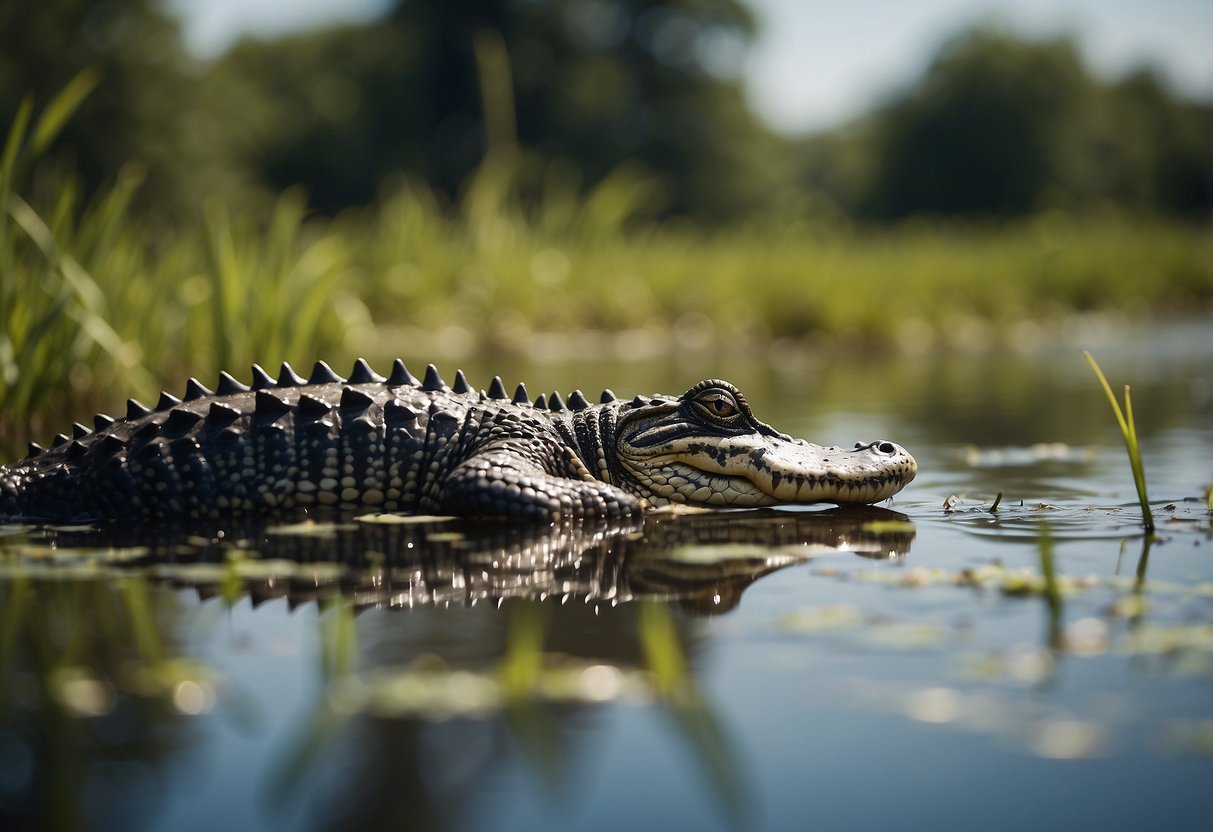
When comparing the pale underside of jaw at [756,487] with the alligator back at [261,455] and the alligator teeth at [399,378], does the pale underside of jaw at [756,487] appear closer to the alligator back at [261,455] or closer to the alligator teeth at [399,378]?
the alligator back at [261,455]

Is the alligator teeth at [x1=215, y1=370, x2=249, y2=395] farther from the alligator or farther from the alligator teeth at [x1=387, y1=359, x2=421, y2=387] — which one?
the alligator teeth at [x1=387, y1=359, x2=421, y2=387]

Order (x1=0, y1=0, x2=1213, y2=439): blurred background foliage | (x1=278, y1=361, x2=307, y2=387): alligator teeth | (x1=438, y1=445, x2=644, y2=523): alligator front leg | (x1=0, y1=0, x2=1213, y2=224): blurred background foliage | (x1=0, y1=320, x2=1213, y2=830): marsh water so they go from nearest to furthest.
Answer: (x1=0, y1=320, x2=1213, y2=830): marsh water, (x1=438, y1=445, x2=644, y2=523): alligator front leg, (x1=278, y1=361, x2=307, y2=387): alligator teeth, (x1=0, y1=0, x2=1213, y2=439): blurred background foliage, (x1=0, y1=0, x2=1213, y2=224): blurred background foliage

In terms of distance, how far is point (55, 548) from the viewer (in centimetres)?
421

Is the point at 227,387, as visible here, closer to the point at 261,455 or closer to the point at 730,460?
the point at 261,455

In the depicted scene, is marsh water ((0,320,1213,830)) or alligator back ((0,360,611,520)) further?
alligator back ((0,360,611,520))

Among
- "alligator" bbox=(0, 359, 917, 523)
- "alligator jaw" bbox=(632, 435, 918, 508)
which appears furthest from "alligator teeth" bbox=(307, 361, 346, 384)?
"alligator jaw" bbox=(632, 435, 918, 508)

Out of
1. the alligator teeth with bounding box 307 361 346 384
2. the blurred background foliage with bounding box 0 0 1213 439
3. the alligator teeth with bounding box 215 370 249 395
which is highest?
the blurred background foliage with bounding box 0 0 1213 439

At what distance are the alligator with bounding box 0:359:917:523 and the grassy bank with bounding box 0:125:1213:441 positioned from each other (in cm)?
156

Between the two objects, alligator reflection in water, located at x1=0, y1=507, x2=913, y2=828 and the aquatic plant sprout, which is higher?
the aquatic plant sprout

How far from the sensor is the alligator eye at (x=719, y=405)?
521 centimetres

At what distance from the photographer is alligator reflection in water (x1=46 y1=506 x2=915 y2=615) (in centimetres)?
356

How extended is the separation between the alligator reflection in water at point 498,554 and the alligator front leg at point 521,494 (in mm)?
74

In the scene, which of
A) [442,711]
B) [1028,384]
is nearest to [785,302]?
[1028,384]

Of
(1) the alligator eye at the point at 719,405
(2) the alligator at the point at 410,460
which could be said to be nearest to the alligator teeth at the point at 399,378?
(2) the alligator at the point at 410,460
